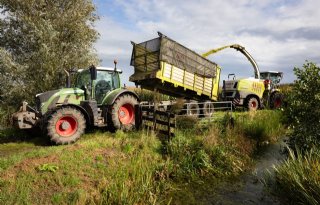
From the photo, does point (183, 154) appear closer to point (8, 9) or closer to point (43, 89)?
point (43, 89)

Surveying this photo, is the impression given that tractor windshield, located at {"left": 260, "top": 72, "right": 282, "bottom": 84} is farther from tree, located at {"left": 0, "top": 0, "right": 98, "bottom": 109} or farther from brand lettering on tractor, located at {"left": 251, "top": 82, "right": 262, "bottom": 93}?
tree, located at {"left": 0, "top": 0, "right": 98, "bottom": 109}

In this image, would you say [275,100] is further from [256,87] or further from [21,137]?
[21,137]

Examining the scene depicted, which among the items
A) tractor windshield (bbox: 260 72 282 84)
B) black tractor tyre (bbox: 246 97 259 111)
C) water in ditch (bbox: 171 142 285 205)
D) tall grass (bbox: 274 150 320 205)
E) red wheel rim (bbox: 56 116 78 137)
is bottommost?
water in ditch (bbox: 171 142 285 205)

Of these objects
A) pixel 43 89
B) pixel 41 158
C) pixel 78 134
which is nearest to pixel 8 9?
pixel 43 89

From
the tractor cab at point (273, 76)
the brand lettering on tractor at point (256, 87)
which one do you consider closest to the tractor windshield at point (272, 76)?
the tractor cab at point (273, 76)

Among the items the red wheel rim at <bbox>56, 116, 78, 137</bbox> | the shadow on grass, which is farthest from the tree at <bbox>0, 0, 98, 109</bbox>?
the red wheel rim at <bbox>56, 116, 78, 137</bbox>

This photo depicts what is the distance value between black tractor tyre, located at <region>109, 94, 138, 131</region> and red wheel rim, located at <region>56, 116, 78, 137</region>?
1.59 meters

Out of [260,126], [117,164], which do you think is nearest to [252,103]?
[260,126]

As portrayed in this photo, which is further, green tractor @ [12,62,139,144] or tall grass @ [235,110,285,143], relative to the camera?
tall grass @ [235,110,285,143]

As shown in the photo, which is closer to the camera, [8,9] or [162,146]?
[162,146]

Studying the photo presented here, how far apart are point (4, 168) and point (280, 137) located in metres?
11.6

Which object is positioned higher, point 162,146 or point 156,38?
point 156,38

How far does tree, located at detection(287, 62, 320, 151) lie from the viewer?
32.9 ft

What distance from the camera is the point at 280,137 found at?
14766mm
